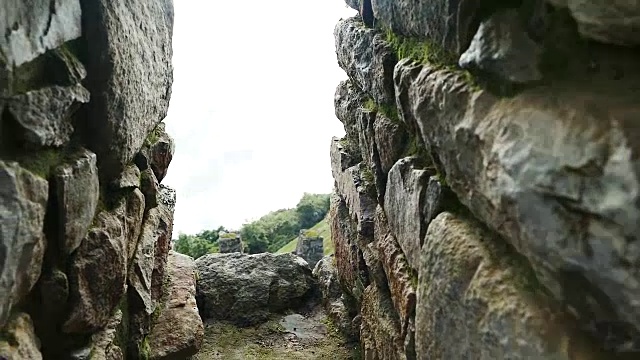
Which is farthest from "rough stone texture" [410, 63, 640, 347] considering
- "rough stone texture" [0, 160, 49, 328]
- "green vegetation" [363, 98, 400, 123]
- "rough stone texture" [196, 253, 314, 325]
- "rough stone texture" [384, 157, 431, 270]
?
"rough stone texture" [196, 253, 314, 325]

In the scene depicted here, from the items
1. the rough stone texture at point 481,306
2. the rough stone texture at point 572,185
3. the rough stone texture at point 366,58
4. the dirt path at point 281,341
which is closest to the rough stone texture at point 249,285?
the dirt path at point 281,341

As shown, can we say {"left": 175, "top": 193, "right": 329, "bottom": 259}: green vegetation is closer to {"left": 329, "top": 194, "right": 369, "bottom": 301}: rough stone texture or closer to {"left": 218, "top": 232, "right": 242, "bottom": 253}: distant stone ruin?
{"left": 218, "top": 232, "right": 242, "bottom": 253}: distant stone ruin

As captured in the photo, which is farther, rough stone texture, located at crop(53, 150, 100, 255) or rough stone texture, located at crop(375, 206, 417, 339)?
rough stone texture, located at crop(375, 206, 417, 339)

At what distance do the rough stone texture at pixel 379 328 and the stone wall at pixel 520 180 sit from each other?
7.1 inches

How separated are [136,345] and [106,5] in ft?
12.6

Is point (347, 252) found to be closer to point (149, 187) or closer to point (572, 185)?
point (149, 187)

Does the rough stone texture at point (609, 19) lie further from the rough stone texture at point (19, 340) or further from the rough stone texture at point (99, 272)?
the rough stone texture at point (99, 272)

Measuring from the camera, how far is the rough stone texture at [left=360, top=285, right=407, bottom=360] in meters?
5.84

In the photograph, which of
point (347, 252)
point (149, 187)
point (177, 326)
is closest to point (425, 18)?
point (149, 187)

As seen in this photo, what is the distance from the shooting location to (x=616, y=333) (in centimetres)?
253

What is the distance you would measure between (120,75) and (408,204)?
10.3 ft

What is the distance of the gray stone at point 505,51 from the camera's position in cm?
326

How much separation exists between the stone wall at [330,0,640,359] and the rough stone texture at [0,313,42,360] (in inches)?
120

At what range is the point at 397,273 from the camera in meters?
5.80
